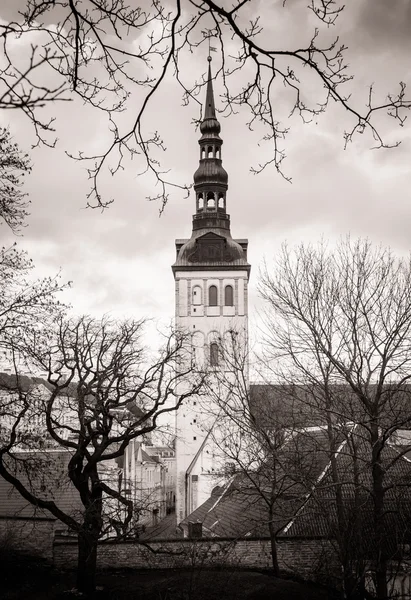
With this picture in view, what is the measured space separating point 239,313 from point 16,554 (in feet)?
92.7

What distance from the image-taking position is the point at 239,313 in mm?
41531

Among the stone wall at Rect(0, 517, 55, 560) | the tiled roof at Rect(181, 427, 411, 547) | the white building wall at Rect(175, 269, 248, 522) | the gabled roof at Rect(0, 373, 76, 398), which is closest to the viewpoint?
the gabled roof at Rect(0, 373, 76, 398)

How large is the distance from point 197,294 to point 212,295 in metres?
0.98

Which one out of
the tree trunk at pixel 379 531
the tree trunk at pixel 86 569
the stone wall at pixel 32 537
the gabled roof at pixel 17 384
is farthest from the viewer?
the stone wall at pixel 32 537

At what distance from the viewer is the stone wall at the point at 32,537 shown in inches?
577

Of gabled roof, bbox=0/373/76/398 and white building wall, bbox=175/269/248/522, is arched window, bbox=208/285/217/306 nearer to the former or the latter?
white building wall, bbox=175/269/248/522

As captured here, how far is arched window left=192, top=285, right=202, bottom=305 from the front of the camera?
4188 centimetres

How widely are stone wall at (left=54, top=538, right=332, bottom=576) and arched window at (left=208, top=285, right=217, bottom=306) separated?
2736cm

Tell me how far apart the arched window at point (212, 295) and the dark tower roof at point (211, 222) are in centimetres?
140

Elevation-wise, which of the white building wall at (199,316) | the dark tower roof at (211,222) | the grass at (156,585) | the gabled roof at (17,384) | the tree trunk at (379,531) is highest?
the dark tower roof at (211,222)

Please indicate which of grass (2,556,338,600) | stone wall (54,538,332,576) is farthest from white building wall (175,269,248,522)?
grass (2,556,338,600)

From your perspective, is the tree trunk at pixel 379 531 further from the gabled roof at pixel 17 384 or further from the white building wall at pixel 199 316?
the white building wall at pixel 199 316

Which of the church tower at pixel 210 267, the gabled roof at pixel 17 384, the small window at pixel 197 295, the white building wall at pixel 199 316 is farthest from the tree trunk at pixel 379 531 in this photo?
the small window at pixel 197 295

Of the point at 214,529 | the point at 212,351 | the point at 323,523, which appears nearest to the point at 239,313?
the point at 212,351
